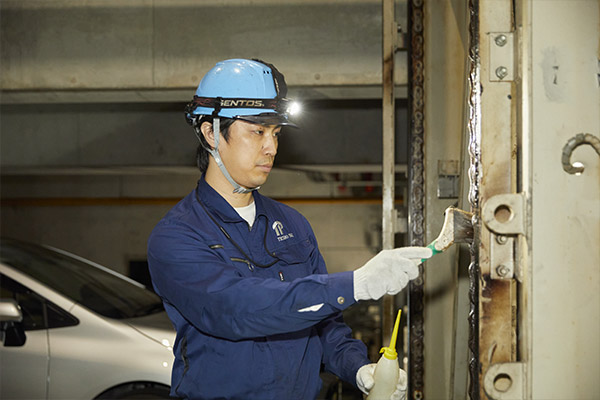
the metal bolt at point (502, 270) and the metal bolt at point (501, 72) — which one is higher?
the metal bolt at point (501, 72)

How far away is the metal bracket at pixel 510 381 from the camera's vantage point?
4.80 feet

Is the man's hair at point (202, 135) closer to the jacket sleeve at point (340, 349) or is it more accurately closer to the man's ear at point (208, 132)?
the man's ear at point (208, 132)

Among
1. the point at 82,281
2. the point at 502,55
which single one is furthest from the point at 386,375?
the point at 82,281

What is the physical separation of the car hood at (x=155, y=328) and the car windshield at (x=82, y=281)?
0.39 ft

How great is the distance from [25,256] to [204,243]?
3.30 m

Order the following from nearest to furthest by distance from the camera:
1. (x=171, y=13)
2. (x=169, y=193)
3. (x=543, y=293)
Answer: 1. (x=543, y=293)
2. (x=171, y=13)
3. (x=169, y=193)

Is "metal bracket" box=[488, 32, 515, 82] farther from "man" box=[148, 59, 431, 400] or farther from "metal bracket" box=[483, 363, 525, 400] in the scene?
"metal bracket" box=[483, 363, 525, 400]

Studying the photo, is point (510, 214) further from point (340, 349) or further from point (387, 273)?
point (340, 349)

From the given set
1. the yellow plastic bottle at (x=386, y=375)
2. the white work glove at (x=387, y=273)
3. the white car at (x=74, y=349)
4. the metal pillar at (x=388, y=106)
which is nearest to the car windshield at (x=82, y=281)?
the white car at (x=74, y=349)

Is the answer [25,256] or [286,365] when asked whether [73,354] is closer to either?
[25,256]

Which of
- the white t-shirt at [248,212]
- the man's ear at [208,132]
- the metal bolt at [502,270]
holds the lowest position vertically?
the metal bolt at [502,270]

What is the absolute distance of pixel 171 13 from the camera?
518cm

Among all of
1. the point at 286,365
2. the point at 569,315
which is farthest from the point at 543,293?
the point at 286,365

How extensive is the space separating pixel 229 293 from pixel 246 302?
63 mm
